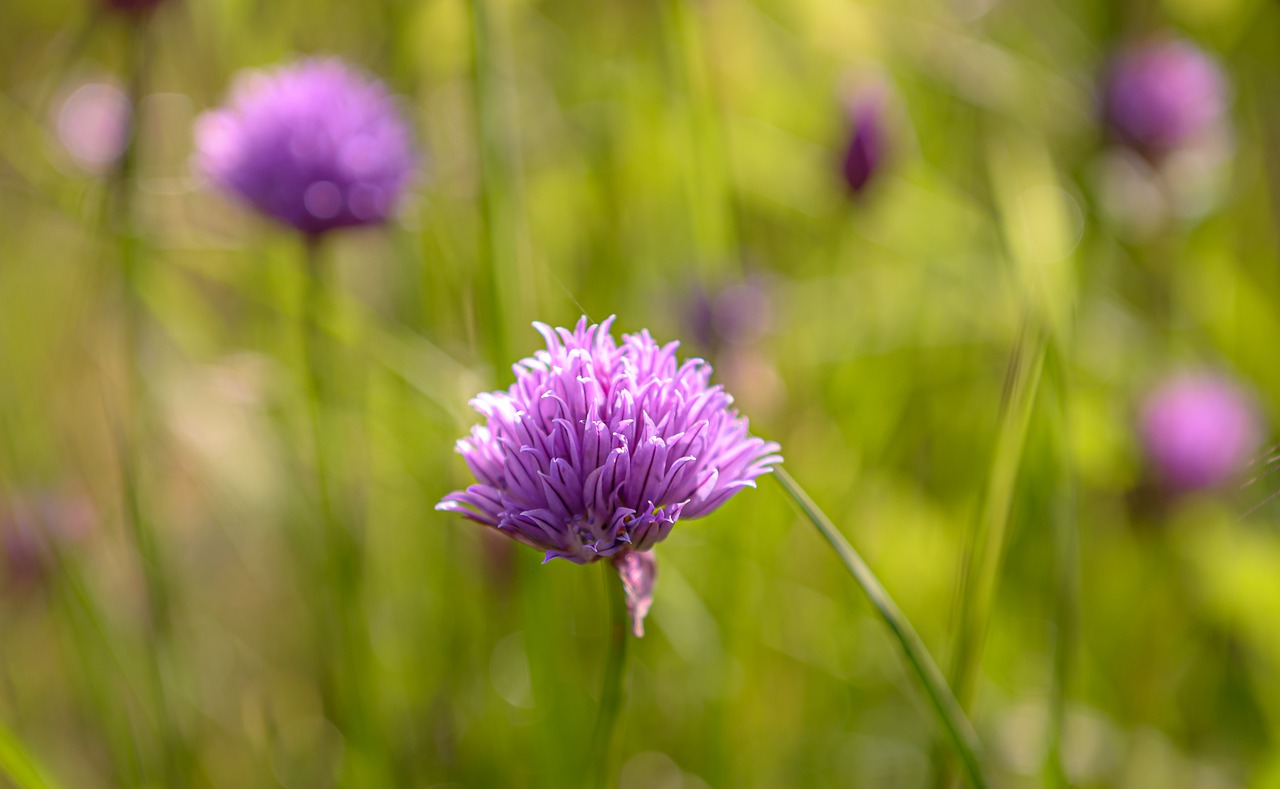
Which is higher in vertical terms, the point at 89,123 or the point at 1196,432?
A: the point at 89,123

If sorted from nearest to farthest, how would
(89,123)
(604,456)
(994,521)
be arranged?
(604,456), (994,521), (89,123)

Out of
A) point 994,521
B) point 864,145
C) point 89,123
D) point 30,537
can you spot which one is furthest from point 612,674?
point 89,123

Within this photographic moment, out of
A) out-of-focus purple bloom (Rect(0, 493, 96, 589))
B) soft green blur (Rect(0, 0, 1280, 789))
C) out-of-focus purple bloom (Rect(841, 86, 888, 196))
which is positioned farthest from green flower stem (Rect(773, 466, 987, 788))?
out-of-focus purple bloom (Rect(0, 493, 96, 589))

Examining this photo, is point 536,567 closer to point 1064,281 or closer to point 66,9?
point 1064,281

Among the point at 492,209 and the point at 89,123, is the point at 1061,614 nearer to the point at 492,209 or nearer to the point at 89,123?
the point at 492,209

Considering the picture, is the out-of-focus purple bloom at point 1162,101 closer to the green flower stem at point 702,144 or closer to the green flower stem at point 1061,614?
the green flower stem at point 702,144

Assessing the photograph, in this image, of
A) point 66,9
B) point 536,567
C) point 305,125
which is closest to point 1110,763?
point 536,567

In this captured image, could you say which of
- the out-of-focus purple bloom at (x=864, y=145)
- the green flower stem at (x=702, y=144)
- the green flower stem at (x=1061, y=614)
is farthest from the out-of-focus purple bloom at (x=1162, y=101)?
the green flower stem at (x=1061, y=614)

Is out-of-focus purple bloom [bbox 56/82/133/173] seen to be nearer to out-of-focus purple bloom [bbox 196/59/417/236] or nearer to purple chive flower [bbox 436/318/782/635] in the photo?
out-of-focus purple bloom [bbox 196/59/417/236]
